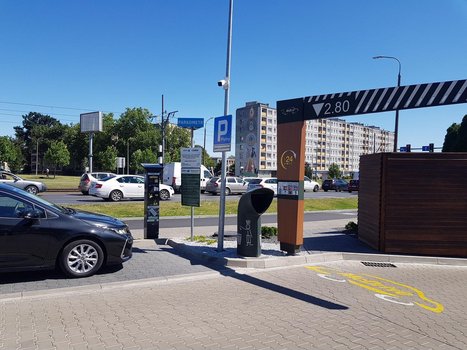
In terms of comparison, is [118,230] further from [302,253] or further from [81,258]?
[302,253]

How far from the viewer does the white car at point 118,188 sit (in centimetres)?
2262

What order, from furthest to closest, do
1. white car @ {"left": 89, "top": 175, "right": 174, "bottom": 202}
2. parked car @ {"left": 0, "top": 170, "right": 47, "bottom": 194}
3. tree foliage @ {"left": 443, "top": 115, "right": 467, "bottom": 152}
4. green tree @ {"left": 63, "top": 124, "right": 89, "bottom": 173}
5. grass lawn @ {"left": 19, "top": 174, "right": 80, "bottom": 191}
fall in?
1. green tree @ {"left": 63, "top": 124, "right": 89, "bottom": 173}
2. tree foliage @ {"left": 443, "top": 115, "right": 467, "bottom": 152}
3. grass lawn @ {"left": 19, "top": 174, "right": 80, "bottom": 191}
4. parked car @ {"left": 0, "top": 170, "right": 47, "bottom": 194}
5. white car @ {"left": 89, "top": 175, "right": 174, "bottom": 202}

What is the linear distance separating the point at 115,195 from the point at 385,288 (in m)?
18.3

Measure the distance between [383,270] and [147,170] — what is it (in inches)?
233

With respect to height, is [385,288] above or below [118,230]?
below

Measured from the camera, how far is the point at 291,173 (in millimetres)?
8883

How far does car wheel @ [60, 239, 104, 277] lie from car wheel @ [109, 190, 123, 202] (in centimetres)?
1633

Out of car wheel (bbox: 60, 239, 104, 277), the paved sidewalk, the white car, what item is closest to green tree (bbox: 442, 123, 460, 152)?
the white car

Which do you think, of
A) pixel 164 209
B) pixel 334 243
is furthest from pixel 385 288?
pixel 164 209

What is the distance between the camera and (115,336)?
4.55 metres

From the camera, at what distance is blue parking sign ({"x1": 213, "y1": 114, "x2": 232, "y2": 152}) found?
9191 mm

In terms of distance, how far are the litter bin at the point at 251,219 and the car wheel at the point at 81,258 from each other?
9.47 ft

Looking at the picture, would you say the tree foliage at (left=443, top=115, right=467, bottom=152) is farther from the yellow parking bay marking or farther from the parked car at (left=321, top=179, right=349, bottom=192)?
the yellow parking bay marking

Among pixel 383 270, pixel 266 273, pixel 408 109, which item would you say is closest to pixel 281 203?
pixel 266 273
